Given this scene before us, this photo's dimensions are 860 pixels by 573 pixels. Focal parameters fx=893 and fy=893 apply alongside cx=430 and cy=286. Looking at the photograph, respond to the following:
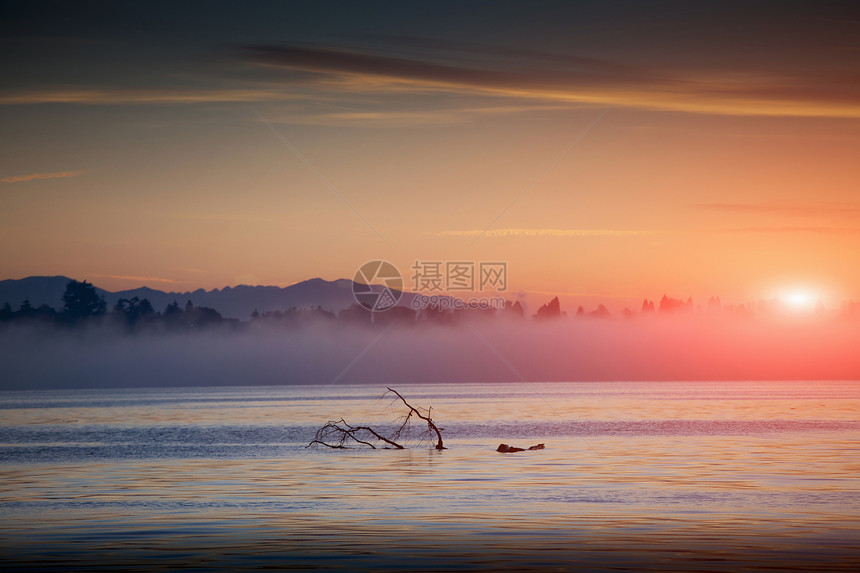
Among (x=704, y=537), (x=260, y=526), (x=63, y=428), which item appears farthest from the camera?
(x=63, y=428)

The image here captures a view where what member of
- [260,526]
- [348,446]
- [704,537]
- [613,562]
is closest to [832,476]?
[704,537]

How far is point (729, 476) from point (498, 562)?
79.9 ft

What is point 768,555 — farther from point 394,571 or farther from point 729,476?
point 729,476

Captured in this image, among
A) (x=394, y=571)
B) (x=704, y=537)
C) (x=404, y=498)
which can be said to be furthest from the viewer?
(x=404, y=498)

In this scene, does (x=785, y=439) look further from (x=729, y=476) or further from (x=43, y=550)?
(x=43, y=550)

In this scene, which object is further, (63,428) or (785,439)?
(63,428)

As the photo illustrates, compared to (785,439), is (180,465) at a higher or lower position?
lower

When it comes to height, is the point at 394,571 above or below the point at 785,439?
below

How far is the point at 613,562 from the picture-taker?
2398 cm

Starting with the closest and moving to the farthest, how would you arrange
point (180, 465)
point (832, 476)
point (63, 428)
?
point (832, 476)
point (180, 465)
point (63, 428)

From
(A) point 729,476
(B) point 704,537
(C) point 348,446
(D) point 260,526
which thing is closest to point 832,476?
(A) point 729,476

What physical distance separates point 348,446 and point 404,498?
3075 centimetres

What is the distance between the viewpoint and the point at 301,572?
2291 cm

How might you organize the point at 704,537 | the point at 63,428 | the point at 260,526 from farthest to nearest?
1. the point at 63,428
2. the point at 260,526
3. the point at 704,537
